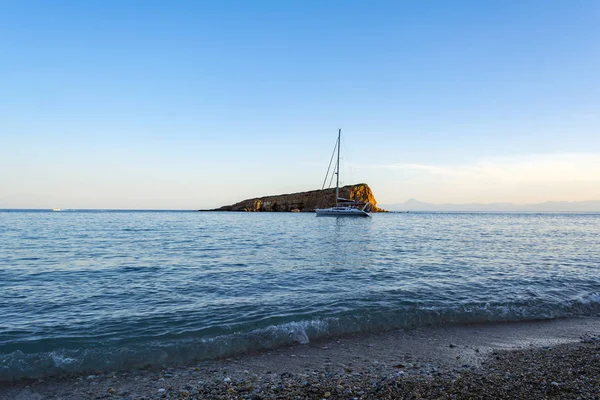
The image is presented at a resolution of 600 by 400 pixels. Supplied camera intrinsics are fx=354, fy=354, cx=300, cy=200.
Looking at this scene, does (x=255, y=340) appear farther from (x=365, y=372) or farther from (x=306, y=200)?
(x=306, y=200)

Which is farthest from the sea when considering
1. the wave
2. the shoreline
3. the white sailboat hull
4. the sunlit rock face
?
the sunlit rock face

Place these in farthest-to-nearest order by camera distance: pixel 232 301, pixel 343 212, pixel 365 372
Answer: pixel 343 212 → pixel 232 301 → pixel 365 372

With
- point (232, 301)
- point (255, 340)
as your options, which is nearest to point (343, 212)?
point (232, 301)

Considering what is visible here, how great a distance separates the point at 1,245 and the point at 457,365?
1210 inches

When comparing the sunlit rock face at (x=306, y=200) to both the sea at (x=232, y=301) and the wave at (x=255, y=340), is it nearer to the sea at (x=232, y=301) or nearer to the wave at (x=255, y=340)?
the sea at (x=232, y=301)

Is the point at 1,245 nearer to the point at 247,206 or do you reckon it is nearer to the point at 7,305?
the point at 7,305

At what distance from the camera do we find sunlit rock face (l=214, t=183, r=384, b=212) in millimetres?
134500

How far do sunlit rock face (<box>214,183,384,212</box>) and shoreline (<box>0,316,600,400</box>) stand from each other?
123m

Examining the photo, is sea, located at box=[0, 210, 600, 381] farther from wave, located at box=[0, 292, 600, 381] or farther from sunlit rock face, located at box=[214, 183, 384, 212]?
sunlit rock face, located at box=[214, 183, 384, 212]

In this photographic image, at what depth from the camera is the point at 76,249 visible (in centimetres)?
2336

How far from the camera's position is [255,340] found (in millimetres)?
8016

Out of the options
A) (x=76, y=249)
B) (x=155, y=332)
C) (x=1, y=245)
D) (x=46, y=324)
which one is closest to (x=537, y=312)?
(x=155, y=332)

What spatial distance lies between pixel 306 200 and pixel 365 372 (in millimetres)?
138698

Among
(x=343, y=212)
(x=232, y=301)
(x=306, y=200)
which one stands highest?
(x=306, y=200)
